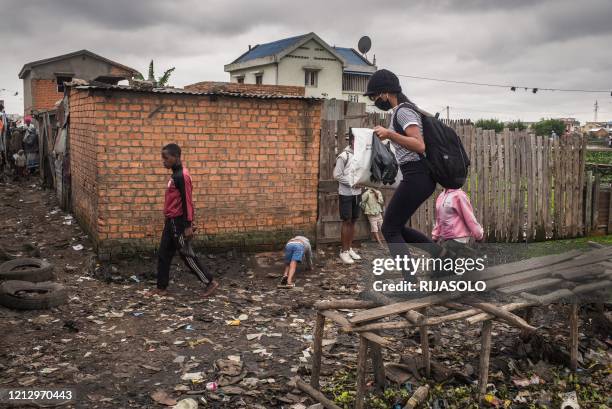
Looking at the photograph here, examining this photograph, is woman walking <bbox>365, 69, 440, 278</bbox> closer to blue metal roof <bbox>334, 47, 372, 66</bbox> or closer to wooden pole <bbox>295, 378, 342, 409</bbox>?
wooden pole <bbox>295, 378, 342, 409</bbox>

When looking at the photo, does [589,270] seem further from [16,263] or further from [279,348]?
[16,263]

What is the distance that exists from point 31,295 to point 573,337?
542cm

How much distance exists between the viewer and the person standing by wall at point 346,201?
28.0 feet

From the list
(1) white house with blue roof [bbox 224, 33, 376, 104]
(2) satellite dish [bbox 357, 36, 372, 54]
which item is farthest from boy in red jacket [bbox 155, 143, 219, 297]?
(2) satellite dish [bbox 357, 36, 372, 54]

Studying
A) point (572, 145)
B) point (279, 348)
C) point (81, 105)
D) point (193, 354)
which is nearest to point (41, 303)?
point (193, 354)

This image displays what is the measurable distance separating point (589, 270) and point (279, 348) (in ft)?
9.23

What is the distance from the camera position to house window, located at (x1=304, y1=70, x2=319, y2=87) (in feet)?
122

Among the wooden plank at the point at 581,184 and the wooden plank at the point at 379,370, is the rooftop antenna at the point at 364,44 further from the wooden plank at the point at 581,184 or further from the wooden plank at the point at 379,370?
the wooden plank at the point at 379,370

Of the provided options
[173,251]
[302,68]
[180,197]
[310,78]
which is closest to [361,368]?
[180,197]

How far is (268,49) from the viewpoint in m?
39.4

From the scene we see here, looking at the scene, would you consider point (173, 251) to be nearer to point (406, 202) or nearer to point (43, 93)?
point (406, 202)

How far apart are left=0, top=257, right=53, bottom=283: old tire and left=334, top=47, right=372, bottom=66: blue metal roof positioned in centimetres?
3671

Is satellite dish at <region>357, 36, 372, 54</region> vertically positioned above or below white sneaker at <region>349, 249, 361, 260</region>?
above

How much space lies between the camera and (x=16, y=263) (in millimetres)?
6973
